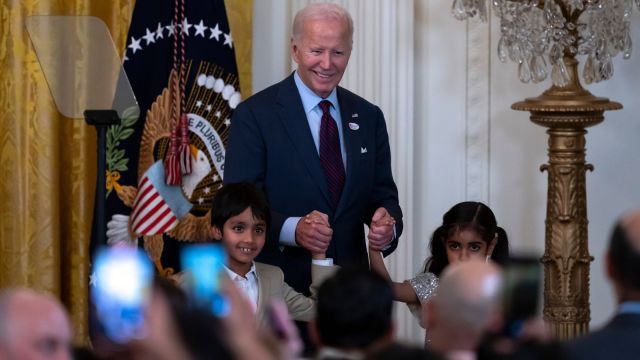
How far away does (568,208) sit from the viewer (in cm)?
505

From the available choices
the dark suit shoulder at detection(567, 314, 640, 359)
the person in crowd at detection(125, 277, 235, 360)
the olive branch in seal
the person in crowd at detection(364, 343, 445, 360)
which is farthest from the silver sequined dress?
the person in crowd at detection(125, 277, 235, 360)

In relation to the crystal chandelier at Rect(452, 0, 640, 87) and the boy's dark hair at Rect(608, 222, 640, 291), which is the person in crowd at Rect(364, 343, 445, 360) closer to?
the boy's dark hair at Rect(608, 222, 640, 291)

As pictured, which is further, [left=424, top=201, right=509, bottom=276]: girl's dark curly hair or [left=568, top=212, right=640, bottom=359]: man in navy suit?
[left=424, top=201, right=509, bottom=276]: girl's dark curly hair

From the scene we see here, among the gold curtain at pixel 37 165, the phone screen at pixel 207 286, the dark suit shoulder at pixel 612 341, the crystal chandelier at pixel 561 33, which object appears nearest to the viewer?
the phone screen at pixel 207 286

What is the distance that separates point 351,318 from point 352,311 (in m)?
0.02

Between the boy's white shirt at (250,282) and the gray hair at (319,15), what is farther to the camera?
the gray hair at (319,15)

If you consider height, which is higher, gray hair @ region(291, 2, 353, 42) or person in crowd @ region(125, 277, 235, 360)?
gray hair @ region(291, 2, 353, 42)

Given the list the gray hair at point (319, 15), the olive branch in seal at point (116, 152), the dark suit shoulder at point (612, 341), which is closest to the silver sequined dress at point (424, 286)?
the gray hair at point (319, 15)

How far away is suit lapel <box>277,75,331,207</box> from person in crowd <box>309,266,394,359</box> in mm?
2034

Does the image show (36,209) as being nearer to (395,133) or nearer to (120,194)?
(120,194)

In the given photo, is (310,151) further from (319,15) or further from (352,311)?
(352,311)

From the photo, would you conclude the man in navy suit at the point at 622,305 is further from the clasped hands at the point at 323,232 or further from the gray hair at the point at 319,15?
the gray hair at the point at 319,15

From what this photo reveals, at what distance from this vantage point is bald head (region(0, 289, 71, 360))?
2318 mm

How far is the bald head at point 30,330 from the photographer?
7.61ft
